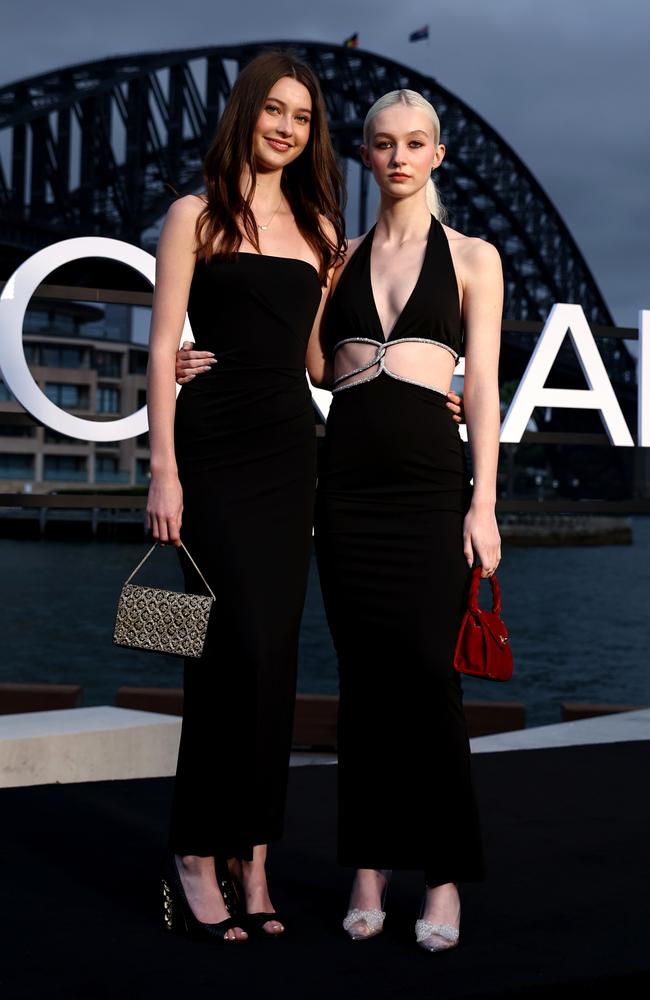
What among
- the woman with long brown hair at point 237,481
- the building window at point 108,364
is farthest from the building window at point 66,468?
the woman with long brown hair at point 237,481

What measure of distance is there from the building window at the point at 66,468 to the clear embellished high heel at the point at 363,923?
6336 centimetres

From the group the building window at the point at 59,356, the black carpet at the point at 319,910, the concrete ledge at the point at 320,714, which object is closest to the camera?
the black carpet at the point at 319,910

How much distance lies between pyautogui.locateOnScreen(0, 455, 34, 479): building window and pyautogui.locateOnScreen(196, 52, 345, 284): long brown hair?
6268cm

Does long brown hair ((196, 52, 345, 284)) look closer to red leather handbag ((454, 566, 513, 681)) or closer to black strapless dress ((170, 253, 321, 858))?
black strapless dress ((170, 253, 321, 858))

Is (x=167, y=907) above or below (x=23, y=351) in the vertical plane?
below

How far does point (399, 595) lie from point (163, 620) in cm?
48

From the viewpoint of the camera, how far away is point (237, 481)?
2.47m

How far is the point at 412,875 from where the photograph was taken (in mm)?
2926

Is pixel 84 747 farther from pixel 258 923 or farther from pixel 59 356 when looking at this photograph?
pixel 59 356

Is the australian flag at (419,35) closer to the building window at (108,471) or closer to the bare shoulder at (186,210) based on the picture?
Result: the building window at (108,471)

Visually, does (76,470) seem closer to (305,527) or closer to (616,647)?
(616,647)

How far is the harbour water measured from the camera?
2497cm

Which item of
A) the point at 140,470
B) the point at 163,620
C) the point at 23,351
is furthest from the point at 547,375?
the point at 140,470

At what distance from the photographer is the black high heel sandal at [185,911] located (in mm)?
2402
